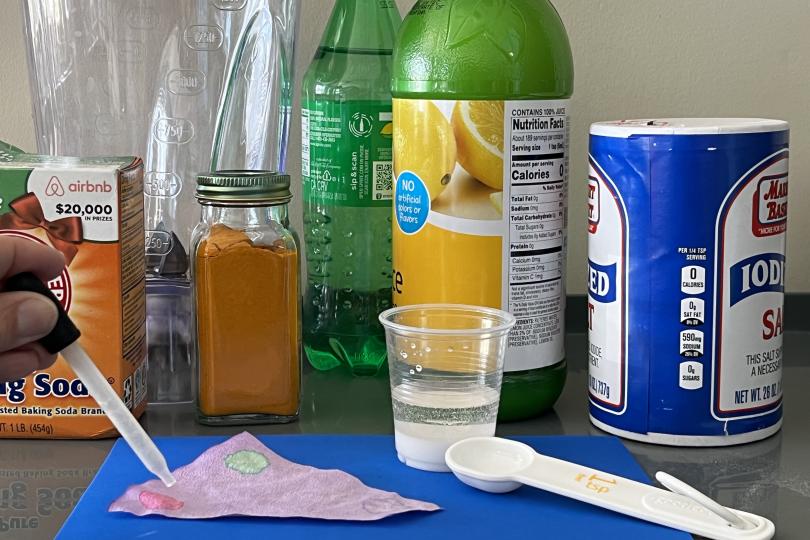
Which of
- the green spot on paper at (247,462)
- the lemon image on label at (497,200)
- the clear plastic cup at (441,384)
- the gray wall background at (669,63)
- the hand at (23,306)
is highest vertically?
the gray wall background at (669,63)

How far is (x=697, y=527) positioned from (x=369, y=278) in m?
0.44

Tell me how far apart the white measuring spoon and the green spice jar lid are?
0.80 ft

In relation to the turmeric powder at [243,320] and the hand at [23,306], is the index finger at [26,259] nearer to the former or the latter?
the hand at [23,306]

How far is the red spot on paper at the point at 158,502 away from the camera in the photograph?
68 cm

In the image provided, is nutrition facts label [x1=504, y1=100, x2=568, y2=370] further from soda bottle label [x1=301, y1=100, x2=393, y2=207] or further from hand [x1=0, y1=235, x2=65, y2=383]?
hand [x1=0, y1=235, x2=65, y2=383]

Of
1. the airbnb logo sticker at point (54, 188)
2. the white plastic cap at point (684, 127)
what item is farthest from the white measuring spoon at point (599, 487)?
the airbnb logo sticker at point (54, 188)

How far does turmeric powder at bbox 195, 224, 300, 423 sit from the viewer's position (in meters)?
0.83

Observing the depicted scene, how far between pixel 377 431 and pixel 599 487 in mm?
220

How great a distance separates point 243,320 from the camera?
2.75 feet

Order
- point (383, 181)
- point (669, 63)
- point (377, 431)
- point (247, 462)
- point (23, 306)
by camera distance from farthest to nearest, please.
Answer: point (669, 63), point (383, 181), point (377, 431), point (247, 462), point (23, 306)

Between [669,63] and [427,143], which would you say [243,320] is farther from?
[669,63]

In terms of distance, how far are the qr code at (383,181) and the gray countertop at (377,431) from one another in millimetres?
173

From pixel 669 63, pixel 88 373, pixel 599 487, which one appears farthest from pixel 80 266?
pixel 669 63

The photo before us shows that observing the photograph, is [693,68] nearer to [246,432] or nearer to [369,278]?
[369,278]
